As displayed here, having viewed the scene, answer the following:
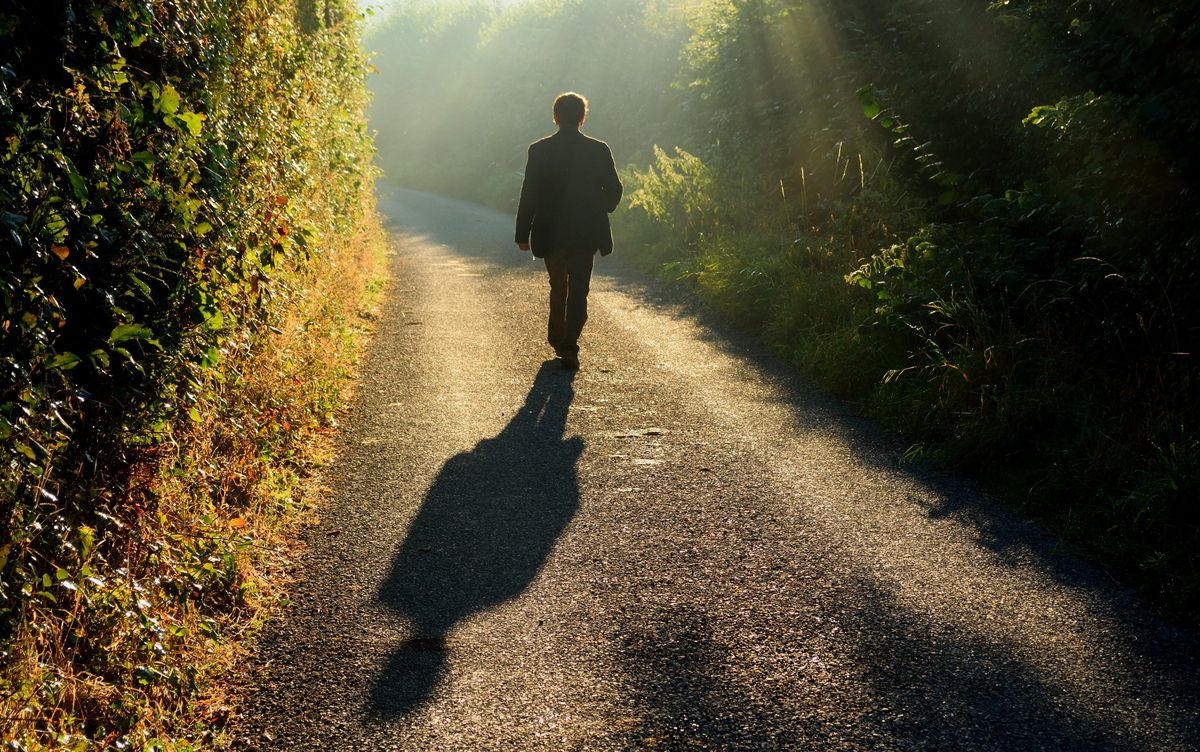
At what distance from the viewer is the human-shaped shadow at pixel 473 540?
3.57 meters

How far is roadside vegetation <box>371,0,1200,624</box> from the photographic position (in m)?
5.00

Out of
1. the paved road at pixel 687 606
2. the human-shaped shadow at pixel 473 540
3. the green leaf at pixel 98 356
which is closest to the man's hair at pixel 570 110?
the paved road at pixel 687 606

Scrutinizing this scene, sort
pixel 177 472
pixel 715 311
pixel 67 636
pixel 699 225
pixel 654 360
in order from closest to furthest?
pixel 67 636 < pixel 177 472 < pixel 654 360 < pixel 715 311 < pixel 699 225

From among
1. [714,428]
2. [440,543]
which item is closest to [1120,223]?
[714,428]

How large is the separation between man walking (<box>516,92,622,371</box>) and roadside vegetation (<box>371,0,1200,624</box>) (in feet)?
7.04

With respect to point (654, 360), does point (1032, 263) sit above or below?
above

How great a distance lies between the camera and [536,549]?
14.9 ft

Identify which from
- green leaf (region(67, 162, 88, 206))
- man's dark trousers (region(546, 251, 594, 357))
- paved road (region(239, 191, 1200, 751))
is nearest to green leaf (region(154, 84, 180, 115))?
green leaf (region(67, 162, 88, 206))

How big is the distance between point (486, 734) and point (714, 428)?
358cm

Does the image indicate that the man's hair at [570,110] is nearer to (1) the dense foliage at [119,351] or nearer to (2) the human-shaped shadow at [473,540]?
(2) the human-shaped shadow at [473,540]

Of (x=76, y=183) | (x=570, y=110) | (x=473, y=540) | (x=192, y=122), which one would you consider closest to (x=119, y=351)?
(x=76, y=183)

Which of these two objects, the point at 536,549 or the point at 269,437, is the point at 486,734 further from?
the point at 269,437

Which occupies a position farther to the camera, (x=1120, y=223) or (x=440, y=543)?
(x=1120, y=223)

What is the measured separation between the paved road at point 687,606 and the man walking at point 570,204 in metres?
1.60
